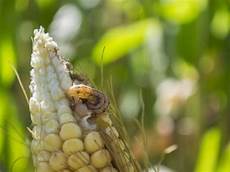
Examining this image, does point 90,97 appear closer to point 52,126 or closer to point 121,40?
point 52,126

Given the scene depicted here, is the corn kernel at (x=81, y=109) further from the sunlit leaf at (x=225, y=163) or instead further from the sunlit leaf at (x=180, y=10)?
the sunlit leaf at (x=180, y=10)

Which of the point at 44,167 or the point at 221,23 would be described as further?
the point at 221,23

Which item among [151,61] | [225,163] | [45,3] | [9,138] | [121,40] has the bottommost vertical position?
[225,163]

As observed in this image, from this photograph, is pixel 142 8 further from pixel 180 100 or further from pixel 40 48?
pixel 40 48

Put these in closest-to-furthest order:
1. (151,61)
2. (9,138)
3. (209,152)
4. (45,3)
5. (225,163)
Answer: (9,138) < (225,163) < (209,152) < (151,61) < (45,3)

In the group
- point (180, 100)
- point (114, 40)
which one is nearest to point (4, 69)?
point (114, 40)

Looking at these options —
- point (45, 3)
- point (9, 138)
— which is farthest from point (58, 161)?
point (45, 3)

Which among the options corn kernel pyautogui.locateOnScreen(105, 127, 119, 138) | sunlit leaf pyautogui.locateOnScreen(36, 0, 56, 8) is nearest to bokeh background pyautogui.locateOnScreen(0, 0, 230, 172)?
sunlit leaf pyautogui.locateOnScreen(36, 0, 56, 8)
